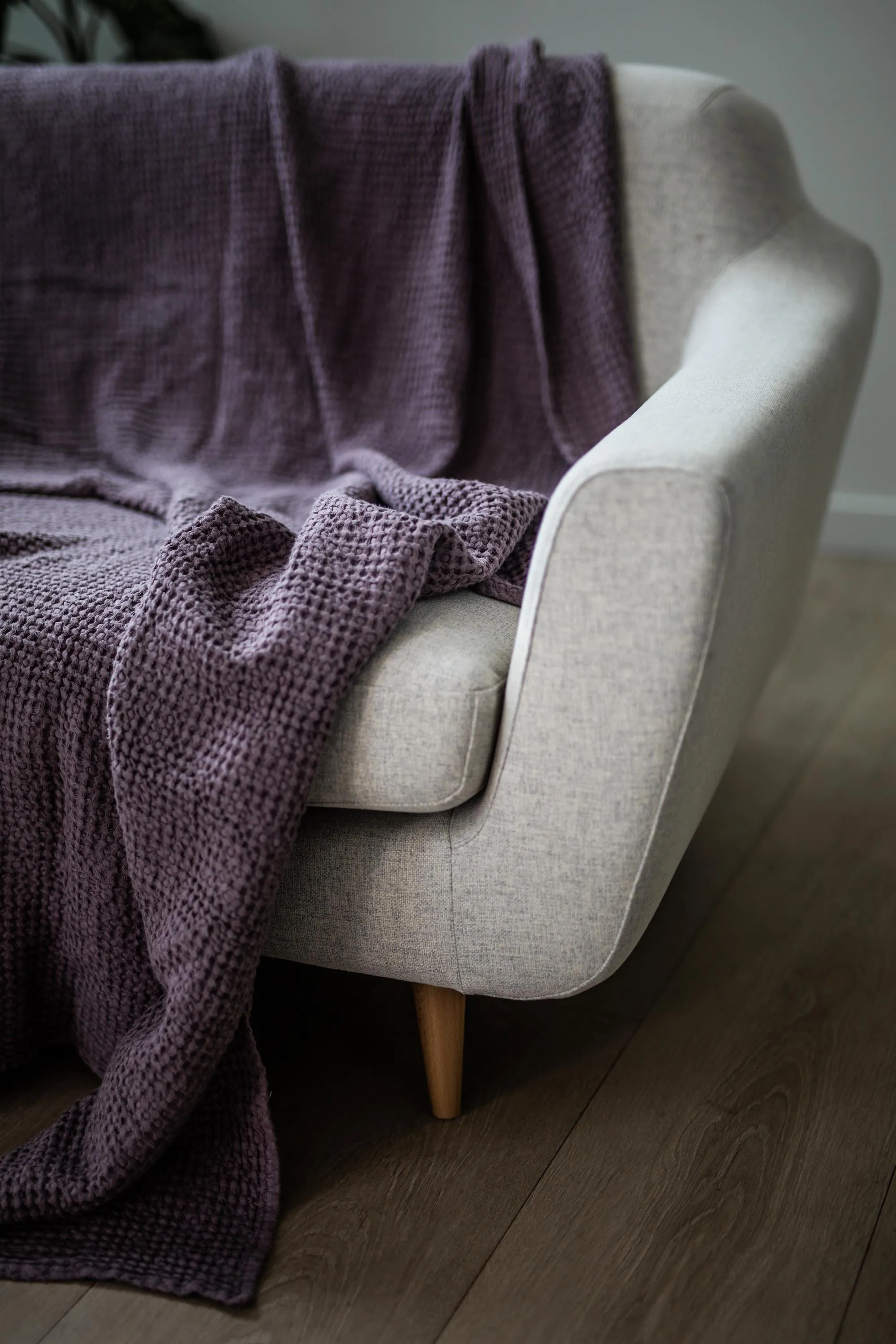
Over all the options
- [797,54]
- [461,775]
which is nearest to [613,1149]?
[461,775]

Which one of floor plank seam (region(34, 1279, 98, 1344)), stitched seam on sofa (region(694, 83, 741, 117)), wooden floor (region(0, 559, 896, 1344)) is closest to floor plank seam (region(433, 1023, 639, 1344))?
wooden floor (region(0, 559, 896, 1344))

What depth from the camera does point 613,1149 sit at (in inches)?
38.8

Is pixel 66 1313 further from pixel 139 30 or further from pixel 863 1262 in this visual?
pixel 139 30

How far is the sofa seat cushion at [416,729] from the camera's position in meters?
0.86

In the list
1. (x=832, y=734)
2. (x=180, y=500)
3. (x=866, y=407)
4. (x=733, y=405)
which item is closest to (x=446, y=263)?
(x=180, y=500)

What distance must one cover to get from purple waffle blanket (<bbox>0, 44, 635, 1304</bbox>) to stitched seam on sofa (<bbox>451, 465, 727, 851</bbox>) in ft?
0.35

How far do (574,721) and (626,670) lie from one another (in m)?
0.05

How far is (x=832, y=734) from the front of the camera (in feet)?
5.49

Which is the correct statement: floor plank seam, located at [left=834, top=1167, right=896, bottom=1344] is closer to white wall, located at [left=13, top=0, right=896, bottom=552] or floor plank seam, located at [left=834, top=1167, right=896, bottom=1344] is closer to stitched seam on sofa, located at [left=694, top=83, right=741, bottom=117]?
stitched seam on sofa, located at [left=694, top=83, right=741, bottom=117]

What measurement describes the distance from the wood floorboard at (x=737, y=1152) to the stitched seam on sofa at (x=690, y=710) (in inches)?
A: 6.7

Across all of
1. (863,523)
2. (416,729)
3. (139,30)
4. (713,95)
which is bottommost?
(863,523)

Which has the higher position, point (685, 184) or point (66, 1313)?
point (685, 184)

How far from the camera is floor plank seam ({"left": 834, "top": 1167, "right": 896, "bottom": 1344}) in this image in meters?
0.83

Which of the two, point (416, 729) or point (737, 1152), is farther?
point (737, 1152)
